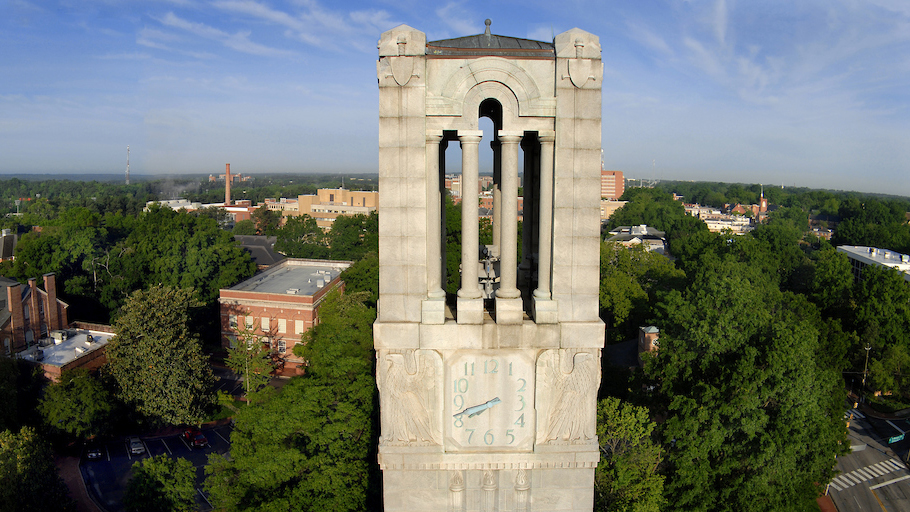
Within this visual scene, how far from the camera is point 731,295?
2969 centimetres

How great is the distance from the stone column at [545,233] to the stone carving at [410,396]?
2.26 meters

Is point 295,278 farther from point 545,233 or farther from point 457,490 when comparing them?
point 545,233

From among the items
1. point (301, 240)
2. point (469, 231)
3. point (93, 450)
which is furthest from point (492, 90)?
point (301, 240)

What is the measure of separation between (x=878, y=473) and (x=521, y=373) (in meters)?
39.5

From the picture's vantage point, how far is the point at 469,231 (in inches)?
434

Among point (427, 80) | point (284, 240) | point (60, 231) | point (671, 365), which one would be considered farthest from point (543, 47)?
point (284, 240)

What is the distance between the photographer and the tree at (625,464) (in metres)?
20.7

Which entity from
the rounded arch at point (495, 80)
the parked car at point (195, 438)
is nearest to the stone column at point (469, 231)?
the rounded arch at point (495, 80)

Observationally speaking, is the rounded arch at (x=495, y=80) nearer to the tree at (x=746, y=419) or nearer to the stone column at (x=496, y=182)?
the stone column at (x=496, y=182)

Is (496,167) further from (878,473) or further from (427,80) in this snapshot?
(878,473)

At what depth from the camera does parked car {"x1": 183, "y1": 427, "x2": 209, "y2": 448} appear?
128 feet

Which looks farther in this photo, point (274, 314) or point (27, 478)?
point (274, 314)

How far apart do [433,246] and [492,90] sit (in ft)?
10.4

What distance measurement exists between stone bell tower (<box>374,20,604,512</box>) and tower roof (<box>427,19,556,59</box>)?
29mm
